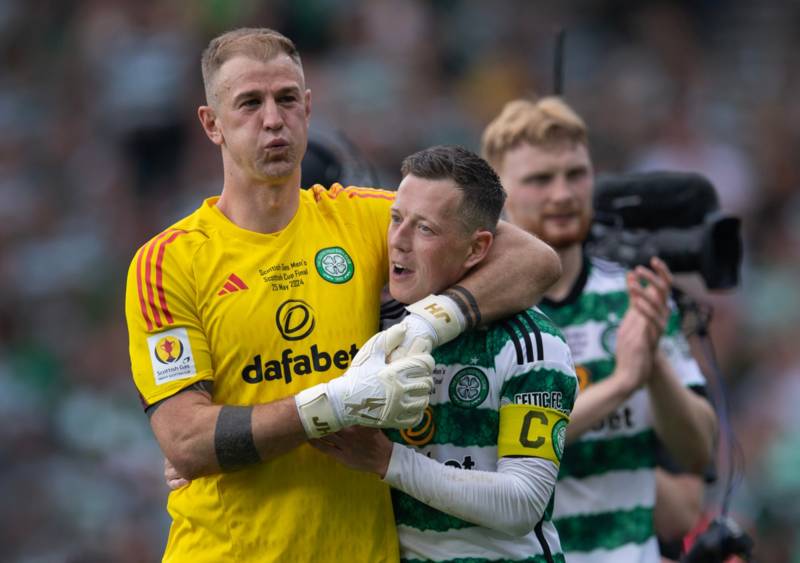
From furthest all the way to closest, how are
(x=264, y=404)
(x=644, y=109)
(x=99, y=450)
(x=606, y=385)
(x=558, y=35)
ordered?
(x=644, y=109) → (x=99, y=450) → (x=558, y=35) → (x=606, y=385) → (x=264, y=404)

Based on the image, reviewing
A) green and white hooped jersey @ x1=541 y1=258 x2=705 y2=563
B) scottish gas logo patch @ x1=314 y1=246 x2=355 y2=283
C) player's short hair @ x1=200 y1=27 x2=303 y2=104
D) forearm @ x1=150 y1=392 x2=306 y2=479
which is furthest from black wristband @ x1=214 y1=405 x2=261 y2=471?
green and white hooped jersey @ x1=541 y1=258 x2=705 y2=563

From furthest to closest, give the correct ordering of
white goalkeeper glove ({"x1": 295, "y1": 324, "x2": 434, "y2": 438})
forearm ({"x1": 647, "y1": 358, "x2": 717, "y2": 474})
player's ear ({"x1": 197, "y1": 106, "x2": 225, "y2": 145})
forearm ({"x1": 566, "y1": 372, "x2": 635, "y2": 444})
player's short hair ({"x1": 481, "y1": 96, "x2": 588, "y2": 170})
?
player's short hair ({"x1": 481, "y1": 96, "x2": 588, "y2": 170}) < forearm ({"x1": 647, "y1": 358, "x2": 717, "y2": 474}) < forearm ({"x1": 566, "y1": 372, "x2": 635, "y2": 444}) < player's ear ({"x1": 197, "y1": 106, "x2": 225, "y2": 145}) < white goalkeeper glove ({"x1": 295, "y1": 324, "x2": 434, "y2": 438})

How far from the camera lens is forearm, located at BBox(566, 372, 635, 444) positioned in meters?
4.66

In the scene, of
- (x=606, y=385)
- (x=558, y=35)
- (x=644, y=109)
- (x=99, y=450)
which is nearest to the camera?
(x=606, y=385)

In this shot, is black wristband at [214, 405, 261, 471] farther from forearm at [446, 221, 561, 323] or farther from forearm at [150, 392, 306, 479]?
forearm at [446, 221, 561, 323]

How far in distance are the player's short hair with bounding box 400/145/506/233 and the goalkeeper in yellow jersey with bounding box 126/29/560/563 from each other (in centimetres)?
14

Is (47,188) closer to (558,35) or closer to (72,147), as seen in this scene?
(72,147)

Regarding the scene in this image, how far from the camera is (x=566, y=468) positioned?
16.0 ft

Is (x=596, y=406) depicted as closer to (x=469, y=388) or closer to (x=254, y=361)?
(x=469, y=388)

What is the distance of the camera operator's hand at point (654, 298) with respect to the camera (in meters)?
4.70

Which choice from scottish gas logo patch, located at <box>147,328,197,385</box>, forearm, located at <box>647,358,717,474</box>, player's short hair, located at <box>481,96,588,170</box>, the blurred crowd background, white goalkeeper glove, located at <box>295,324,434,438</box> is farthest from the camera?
the blurred crowd background

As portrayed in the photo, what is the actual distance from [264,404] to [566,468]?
5.47 ft

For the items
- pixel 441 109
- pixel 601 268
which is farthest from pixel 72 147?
pixel 601 268

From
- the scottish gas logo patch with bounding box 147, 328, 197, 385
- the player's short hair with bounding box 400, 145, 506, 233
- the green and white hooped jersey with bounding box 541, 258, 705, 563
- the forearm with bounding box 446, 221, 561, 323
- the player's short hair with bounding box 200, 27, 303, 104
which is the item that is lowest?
the green and white hooped jersey with bounding box 541, 258, 705, 563
